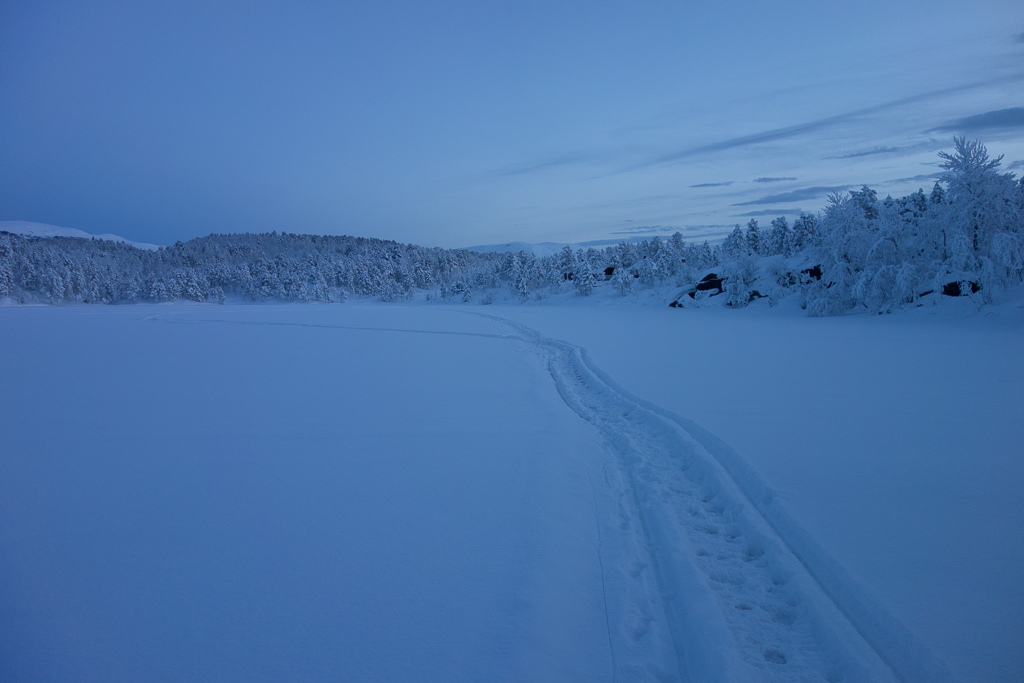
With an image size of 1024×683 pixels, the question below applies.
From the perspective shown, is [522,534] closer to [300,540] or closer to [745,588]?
[745,588]

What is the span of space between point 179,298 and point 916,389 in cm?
8953

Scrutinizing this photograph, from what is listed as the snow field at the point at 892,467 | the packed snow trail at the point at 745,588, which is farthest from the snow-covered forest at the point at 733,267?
the packed snow trail at the point at 745,588

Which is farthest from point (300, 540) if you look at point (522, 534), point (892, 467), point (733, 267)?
point (733, 267)

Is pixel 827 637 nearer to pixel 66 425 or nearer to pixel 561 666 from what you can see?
pixel 561 666

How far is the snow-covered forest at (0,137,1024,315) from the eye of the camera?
64.8 ft

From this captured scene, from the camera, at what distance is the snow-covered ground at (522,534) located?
283cm

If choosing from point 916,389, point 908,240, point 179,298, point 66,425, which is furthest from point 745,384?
point 179,298

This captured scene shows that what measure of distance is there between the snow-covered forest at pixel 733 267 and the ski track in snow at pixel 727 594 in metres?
22.0

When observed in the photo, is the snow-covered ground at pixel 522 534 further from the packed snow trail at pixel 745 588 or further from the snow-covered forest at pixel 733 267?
Answer: the snow-covered forest at pixel 733 267

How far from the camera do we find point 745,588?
11.4 ft

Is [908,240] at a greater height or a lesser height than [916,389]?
greater

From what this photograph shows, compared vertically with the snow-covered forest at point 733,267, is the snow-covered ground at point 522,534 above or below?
below

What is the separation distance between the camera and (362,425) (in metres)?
7.67

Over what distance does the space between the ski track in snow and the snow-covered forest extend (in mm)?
22029
